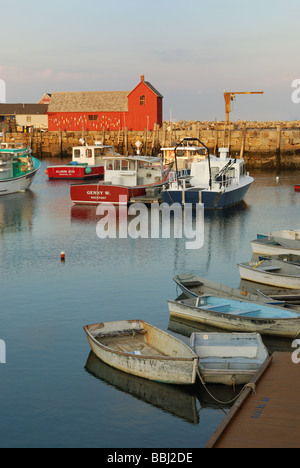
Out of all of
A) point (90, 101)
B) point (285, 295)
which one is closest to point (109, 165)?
point (285, 295)

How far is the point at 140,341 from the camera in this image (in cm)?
1686

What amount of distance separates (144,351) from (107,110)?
254ft

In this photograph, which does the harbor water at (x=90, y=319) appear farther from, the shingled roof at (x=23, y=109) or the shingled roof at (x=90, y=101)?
the shingled roof at (x=23, y=109)

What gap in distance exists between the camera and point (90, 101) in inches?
3639

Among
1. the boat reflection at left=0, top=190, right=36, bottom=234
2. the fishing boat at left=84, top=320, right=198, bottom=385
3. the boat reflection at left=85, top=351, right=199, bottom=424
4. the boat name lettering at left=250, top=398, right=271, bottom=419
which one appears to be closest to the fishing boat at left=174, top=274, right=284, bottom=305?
the fishing boat at left=84, top=320, right=198, bottom=385

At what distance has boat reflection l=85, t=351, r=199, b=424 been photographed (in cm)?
1402

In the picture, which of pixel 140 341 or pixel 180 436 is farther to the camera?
pixel 140 341

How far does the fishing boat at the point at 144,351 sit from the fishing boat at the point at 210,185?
2406 cm

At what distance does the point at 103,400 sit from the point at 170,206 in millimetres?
27711

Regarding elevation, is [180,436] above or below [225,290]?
below

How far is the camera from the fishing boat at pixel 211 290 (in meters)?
19.3

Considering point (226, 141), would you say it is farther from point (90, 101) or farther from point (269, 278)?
point (269, 278)
